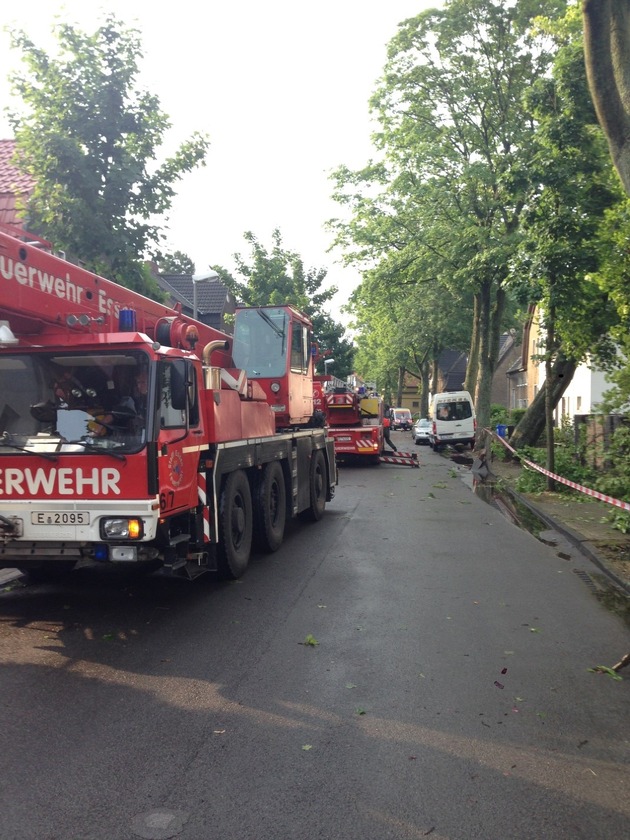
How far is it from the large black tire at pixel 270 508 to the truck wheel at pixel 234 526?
602 millimetres

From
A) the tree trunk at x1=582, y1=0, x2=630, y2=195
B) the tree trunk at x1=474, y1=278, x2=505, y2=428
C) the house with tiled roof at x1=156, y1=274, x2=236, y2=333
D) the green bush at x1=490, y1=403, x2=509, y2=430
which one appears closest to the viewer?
the tree trunk at x1=582, y1=0, x2=630, y2=195

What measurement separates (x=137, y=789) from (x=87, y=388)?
371 centimetres

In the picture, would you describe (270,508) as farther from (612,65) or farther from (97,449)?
(612,65)

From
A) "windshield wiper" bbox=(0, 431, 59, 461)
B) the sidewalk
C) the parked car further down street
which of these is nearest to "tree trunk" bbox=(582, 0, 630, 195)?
the sidewalk

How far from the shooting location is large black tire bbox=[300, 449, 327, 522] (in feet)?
43.6

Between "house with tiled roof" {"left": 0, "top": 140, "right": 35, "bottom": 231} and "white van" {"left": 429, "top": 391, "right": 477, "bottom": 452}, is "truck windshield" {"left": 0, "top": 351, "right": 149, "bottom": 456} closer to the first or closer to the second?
"house with tiled roof" {"left": 0, "top": 140, "right": 35, "bottom": 231}

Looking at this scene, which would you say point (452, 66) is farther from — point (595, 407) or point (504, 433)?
point (595, 407)

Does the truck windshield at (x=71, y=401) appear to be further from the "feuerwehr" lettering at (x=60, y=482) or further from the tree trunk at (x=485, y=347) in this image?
the tree trunk at (x=485, y=347)

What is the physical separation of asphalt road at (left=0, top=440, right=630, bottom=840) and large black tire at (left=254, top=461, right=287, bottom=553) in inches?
43.9

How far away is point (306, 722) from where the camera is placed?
475 centimetres

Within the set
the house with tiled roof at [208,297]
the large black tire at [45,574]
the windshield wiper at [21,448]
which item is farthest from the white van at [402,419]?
the windshield wiper at [21,448]

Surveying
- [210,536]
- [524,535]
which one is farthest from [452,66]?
[210,536]

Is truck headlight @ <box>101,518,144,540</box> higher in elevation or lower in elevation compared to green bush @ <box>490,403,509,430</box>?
lower

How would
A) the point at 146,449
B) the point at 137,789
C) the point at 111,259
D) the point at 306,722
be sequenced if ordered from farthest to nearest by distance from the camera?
the point at 111,259, the point at 146,449, the point at 306,722, the point at 137,789
